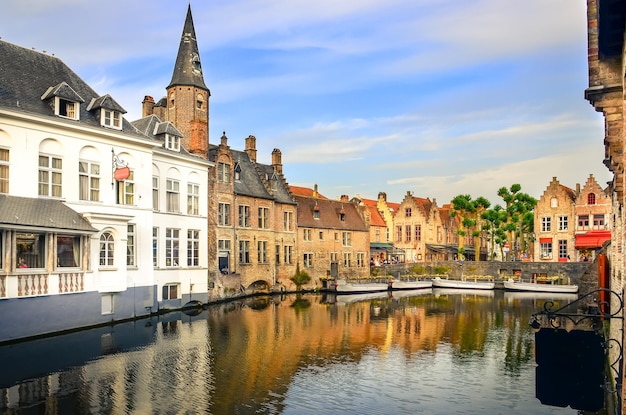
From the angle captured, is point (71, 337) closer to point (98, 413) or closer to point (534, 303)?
point (98, 413)

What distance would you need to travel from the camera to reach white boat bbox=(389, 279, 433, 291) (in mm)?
55031

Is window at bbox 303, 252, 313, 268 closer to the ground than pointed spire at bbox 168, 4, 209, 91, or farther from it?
closer to the ground

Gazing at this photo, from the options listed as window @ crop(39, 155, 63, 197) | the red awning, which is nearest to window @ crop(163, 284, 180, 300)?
window @ crop(39, 155, 63, 197)

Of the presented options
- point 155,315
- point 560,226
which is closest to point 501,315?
point 155,315

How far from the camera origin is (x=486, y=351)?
842 inches

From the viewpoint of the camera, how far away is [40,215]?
75.7ft

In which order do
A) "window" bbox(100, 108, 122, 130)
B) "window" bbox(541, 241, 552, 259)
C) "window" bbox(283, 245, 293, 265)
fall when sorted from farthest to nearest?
"window" bbox(541, 241, 552, 259) → "window" bbox(283, 245, 293, 265) → "window" bbox(100, 108, 122, 130)

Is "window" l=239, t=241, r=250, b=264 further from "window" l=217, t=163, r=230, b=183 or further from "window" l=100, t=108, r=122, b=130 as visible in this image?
"window" l=100, t=108, r=122, b=130

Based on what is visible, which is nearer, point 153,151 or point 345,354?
point 345,354

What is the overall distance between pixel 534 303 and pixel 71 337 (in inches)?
1303


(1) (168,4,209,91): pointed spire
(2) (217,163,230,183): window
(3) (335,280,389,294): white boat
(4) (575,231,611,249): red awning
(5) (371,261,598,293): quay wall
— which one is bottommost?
(3) (335,280,389,294): white boat

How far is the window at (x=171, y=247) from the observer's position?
110 ft

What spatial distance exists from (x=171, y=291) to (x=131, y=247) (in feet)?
18.4

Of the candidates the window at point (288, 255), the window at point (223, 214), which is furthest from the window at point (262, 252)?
the window at point (223, 214)
